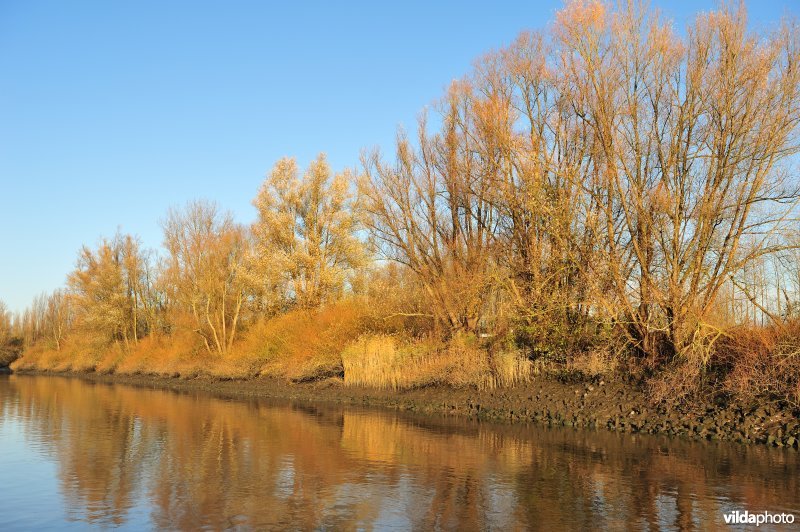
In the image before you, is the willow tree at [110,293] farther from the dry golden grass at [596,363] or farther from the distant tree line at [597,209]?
the dry golden grass at [596,363]

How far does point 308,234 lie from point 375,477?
29.5 meters

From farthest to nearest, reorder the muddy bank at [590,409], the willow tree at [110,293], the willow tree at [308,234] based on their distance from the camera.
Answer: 1. the willow tree at [110,293]
2. the willow tree at [308,234]
3. the muddy bank at [590,409]

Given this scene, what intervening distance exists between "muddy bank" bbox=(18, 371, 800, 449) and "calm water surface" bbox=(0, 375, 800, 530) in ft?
3.25

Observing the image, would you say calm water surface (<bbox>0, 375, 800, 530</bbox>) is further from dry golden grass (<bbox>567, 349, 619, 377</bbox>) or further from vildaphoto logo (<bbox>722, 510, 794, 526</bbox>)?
dry golden grass (<bbox>567, 349, 619, 377</bbox>)

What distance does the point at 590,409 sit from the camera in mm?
21875

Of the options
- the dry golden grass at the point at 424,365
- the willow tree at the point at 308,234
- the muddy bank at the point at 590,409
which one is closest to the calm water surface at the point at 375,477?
the muddy bank at the point at 590,409

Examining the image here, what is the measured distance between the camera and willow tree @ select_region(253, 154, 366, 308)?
40781 mm

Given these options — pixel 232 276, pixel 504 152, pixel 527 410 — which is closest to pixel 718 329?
pixel 527 410

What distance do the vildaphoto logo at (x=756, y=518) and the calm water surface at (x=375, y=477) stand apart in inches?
7.8

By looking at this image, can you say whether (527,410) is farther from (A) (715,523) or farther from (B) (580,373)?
(A) (715,523)

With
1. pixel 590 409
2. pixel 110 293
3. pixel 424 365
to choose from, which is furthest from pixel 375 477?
pixel 110 293

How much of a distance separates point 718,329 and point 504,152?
11.1m

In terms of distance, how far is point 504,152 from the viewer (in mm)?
27094

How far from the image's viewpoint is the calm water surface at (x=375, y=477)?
10.7 metres
